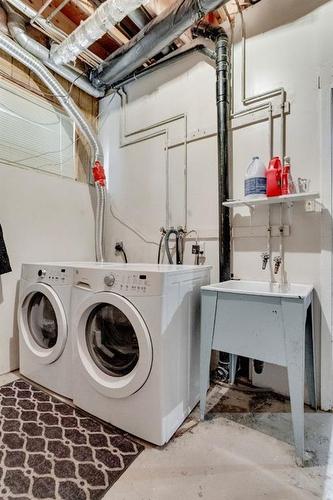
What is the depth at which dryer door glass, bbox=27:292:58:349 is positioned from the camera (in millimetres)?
1942

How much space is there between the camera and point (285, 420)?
1532mm

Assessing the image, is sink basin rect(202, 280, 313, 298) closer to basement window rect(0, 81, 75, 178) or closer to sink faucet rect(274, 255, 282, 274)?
sink faucet rect(274, 255, 282, 274)

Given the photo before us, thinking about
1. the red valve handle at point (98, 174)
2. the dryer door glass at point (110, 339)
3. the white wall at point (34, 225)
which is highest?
the red valve handle at point (98, 174)

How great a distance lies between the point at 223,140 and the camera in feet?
6.34

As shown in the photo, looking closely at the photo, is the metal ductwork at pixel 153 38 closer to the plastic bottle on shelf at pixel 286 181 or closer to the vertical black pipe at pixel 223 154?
the vertical black pipe at pixel 223 154

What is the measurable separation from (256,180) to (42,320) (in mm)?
1872

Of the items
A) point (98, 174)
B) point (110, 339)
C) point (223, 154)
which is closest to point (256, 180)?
point (223, 154)

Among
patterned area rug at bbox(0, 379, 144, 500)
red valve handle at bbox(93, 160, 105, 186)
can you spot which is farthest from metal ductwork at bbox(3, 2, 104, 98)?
patterned area rug at bbox(0, 379, 144, 500)

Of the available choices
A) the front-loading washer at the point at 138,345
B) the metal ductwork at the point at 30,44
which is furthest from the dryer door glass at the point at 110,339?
the metal ductwork at the point at 30,44

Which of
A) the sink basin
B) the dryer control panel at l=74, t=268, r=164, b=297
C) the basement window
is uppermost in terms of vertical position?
the basement window

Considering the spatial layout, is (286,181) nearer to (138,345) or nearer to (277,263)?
(277,263)

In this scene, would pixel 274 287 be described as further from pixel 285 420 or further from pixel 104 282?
pixel 104 282

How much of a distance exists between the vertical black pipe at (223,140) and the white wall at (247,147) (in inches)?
3.9

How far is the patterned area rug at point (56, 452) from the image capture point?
1.10 m
